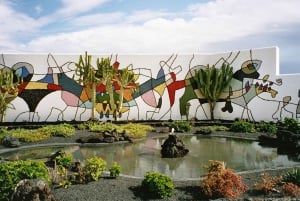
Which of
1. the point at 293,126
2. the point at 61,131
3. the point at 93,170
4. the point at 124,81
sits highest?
the point at 124,81

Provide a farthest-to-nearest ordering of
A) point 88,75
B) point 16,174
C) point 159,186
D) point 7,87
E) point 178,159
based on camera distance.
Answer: point 88,75 < point 7,87 < point 178,159 < point 159,186 < point 16,174

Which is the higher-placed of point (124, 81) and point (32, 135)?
point (124, 81)

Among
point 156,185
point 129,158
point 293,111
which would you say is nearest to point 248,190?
point 156,185

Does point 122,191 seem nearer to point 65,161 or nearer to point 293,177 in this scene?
point 65,161

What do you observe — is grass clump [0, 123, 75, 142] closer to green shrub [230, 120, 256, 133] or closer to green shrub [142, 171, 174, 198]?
green shrub [230, 120, 256, 133]

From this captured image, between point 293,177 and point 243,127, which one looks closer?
point 293,177

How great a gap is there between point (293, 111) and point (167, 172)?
9.84m

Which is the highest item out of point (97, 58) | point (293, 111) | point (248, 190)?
point (97, 58)

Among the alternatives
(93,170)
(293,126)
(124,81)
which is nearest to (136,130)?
(124,81)

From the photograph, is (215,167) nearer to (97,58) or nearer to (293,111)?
(293,111)

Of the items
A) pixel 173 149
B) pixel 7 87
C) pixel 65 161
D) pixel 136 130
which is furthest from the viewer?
pixel 7 87

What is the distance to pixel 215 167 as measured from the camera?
894cm

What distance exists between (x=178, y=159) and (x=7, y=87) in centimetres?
983

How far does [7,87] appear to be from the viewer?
18297 mm
